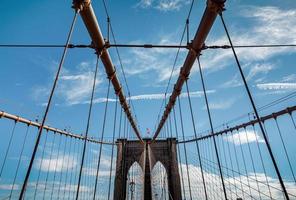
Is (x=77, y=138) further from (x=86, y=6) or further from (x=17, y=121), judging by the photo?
(x=86, y=6)

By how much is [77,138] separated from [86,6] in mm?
17273

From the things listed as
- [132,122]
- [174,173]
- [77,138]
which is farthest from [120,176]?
[132,122]

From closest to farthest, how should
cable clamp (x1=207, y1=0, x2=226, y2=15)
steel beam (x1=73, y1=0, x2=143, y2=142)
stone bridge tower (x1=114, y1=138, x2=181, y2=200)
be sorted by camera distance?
cable clamp (x1=207, y1=0, x2=226, y2=15)
steel beam (x1=73, y1=0, x2=143, y2=142)
stone bridge tower (x1=114, y1=138, x2=181, y2=200)

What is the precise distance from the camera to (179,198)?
2492cm

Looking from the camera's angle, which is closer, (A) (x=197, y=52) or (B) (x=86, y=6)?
(B) (x=86, y=6)

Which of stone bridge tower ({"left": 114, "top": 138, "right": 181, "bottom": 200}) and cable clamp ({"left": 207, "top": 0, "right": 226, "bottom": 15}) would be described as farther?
stone bridge tower ({"left": 114, "top": 138, "right": 181, "bottom": 200})

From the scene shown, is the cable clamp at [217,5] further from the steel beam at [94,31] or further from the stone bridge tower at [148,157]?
the stone bridge tower at [148,157]

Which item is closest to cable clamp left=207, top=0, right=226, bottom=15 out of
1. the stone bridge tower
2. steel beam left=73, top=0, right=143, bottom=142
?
steel beam left=73, top=0, right=143, bottom=142

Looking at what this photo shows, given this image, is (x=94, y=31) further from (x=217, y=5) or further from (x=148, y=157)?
(x=148, y=157)

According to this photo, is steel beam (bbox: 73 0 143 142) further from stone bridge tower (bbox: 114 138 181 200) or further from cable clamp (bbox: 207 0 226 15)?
stone bridge tower (bbox: 114 138 181 200)

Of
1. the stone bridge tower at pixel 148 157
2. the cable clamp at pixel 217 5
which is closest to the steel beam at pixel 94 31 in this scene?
the cable clamp at pixel 217 5

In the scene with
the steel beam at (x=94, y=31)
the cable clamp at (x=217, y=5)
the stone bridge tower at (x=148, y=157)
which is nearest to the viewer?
the cable clamp at (x=217, y=5)

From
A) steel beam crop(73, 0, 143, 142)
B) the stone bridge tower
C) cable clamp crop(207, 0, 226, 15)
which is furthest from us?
the stone bridge tower

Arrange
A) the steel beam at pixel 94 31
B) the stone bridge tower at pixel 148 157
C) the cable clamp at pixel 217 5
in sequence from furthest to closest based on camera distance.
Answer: the stone bridge tower at pixel 148 157 < the steel beam at pixel 94 31 < the cable clamp at pixel 217 5
